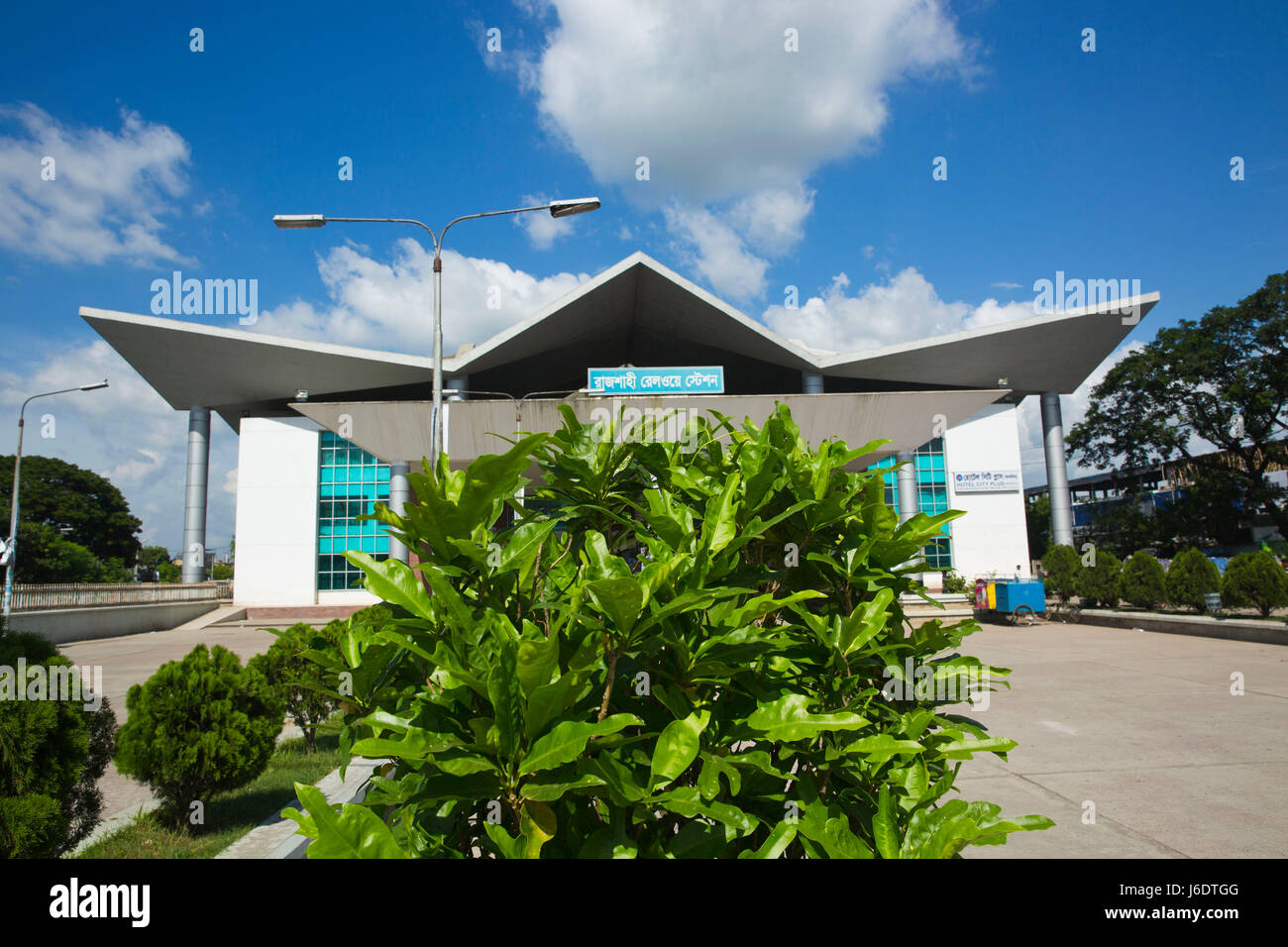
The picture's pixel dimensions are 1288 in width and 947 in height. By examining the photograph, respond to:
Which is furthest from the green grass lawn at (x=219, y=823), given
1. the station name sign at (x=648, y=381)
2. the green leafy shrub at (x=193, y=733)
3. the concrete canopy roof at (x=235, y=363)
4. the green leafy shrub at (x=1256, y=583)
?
the concrete canopy roof at (x=235, y=363)

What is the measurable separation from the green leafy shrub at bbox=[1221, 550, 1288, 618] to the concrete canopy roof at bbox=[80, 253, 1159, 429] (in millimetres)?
15817

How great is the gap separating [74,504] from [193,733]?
205ft

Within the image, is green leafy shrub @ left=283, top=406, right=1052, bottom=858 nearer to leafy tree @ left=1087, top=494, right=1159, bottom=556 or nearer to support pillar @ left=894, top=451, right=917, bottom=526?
support pillar @ left=894, top=451, right=917, bottom=526

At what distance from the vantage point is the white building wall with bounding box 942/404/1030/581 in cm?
3656

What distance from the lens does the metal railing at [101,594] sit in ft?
80.3

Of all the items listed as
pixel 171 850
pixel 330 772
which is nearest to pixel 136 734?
pixel 171 850

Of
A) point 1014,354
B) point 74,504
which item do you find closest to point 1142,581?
point 1014,354

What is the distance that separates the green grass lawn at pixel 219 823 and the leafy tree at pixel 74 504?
194 feet

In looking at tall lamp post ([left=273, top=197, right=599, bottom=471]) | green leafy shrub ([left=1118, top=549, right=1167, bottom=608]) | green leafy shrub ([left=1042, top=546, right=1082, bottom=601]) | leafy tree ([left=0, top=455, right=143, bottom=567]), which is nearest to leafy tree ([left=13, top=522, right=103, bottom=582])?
leafy tree ([left=0, top=455, right=143, bottom=567])

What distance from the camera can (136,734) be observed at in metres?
5.32

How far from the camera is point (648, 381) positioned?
23453mm

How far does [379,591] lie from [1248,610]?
26210 millimetres

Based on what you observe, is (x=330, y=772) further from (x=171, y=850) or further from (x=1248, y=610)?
(x=1248, y=610)

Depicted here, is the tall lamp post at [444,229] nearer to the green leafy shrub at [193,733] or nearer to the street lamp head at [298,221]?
the street lamp head at [298,221]
